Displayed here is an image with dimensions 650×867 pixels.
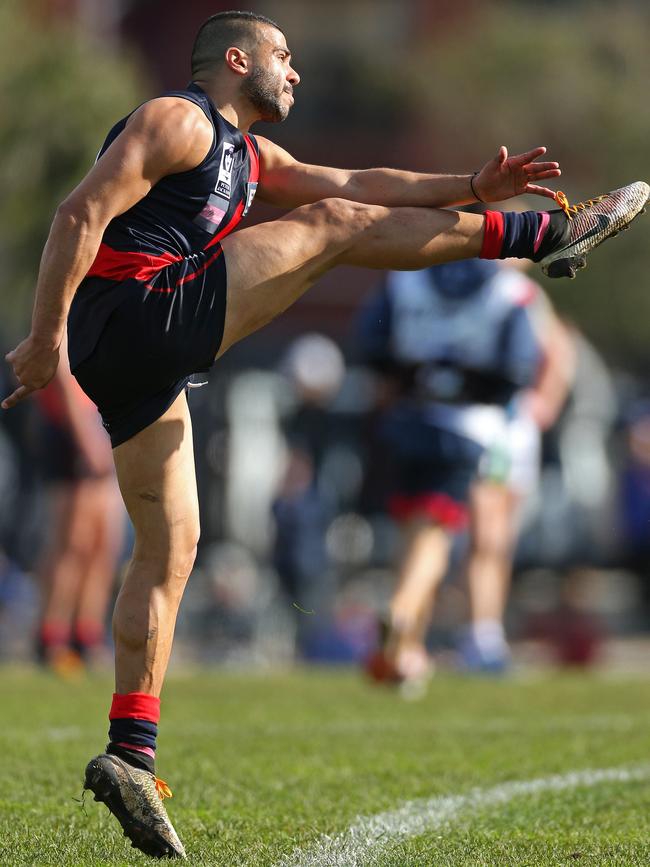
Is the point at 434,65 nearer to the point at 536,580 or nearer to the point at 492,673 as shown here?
the point at 536,580

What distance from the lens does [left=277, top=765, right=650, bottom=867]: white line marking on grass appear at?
395 centimetres

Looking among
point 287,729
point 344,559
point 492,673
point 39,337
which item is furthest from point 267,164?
point 344,559

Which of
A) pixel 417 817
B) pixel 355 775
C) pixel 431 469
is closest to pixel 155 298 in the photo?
pixel 417 817

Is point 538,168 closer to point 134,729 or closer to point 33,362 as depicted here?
point 33,362

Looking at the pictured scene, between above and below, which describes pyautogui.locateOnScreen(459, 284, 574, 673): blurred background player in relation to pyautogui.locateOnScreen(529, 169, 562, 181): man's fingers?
below

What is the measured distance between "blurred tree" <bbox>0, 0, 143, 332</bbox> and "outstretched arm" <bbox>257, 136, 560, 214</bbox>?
9.60 metres

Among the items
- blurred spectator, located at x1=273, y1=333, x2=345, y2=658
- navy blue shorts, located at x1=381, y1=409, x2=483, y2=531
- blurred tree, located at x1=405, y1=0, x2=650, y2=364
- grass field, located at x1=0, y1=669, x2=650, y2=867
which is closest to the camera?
grass field, located at x1=0, y1=669, x2=650, y2=867

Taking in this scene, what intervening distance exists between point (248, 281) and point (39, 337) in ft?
1.88

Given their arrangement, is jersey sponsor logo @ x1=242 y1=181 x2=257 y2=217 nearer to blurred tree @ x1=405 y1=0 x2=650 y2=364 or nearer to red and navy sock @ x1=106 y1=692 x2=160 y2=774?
red and navy sock @ x1=106 y1=692 x2=160 y2=774

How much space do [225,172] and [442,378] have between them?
14.7ft

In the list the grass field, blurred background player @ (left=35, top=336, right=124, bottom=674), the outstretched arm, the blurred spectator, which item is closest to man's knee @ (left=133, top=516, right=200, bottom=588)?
the grass field

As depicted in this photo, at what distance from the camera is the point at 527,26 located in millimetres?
28953

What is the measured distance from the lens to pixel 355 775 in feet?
17.7

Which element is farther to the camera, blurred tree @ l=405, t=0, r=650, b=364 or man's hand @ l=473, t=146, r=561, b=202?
blurred tree @ l=405, t=0, r=650, b=364
